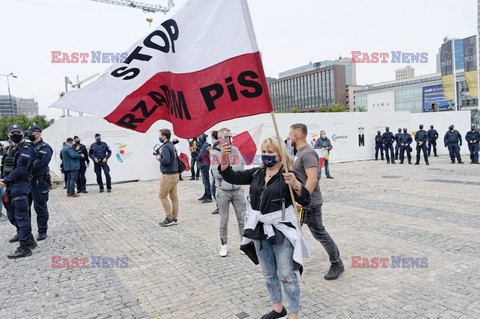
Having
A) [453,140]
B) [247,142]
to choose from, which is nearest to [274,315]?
[247,142]

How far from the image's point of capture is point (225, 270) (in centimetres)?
516

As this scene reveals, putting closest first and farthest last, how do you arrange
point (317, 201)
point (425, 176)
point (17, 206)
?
point (317, 201) < point (17, 206) < point (425, 176)

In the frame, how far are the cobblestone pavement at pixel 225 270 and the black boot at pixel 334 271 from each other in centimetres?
10

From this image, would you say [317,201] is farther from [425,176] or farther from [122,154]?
[122,154]

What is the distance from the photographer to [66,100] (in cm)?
396

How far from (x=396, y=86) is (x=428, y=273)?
13156 cm

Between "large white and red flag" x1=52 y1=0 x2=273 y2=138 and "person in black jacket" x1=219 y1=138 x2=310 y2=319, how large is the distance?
0.51 m

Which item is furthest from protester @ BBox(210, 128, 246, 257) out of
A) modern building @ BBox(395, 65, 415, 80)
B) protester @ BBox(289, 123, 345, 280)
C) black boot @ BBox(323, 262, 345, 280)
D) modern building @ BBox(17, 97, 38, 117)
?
modern building @ BBox(17, 97, 38, 117)

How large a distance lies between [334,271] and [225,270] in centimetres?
149

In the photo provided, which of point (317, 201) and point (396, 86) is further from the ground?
point (396, 86)

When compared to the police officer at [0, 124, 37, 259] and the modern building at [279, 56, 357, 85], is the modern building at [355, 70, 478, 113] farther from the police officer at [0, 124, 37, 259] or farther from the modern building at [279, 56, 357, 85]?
the police officer at [0, 124, 37, 259]

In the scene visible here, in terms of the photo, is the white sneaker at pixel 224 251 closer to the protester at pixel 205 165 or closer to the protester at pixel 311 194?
the protester at pixel 311 194

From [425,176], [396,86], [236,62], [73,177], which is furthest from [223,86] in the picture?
[396,86]

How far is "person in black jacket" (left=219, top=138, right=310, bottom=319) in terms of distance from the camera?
11.0ft
